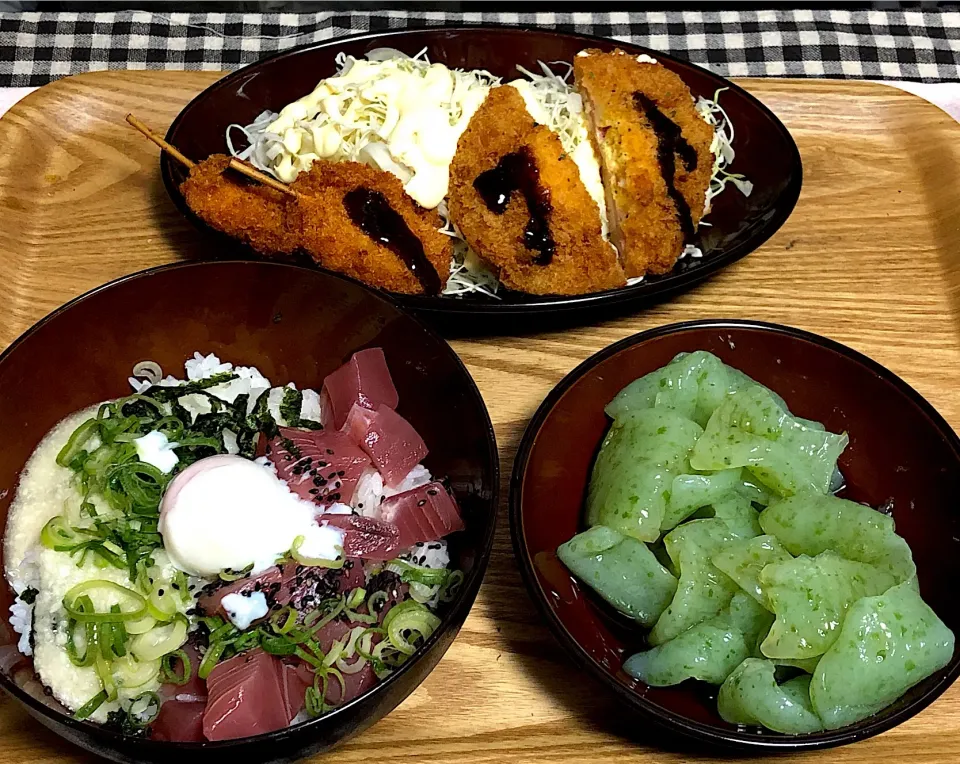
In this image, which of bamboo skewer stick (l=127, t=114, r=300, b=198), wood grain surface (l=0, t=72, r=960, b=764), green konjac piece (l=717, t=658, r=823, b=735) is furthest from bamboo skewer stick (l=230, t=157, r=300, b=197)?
green konjac piece (l=717, t=658, r=823, b=735)

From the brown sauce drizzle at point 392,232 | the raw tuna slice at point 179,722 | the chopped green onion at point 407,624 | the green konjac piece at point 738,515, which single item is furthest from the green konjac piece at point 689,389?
the raw tuna slice at point 179,722

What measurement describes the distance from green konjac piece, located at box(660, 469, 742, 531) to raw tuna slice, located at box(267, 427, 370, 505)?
0.55 m

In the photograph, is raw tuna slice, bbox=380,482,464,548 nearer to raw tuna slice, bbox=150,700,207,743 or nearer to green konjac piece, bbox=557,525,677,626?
green konjac piece, bbox=557,525,677,626

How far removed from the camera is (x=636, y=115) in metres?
2.24

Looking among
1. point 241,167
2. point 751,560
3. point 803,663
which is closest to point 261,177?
point 241,167

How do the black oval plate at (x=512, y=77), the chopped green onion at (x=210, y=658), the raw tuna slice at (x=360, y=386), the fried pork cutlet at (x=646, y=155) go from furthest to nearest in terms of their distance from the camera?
the fried pork cutlet at (x=646, y=155) → the black oval plate at (x=512, y=77) → the raw tuna slice at (x=360, y=386) → the chopped green onion at (x=210, y=658)

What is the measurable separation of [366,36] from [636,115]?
812 millimetres

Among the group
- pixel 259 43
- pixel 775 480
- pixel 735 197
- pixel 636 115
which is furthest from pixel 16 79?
pixel 775 480

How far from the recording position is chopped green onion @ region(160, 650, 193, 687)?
1444mm

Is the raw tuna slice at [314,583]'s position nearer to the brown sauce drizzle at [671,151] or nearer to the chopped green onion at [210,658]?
the chopped green onion at [210,658]

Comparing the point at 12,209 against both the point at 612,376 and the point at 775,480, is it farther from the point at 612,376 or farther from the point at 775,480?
the point at 775,480

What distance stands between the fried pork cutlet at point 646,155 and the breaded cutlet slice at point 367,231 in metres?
0.44

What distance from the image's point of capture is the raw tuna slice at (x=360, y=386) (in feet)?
5.70

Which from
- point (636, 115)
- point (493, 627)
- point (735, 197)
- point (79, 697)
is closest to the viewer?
point (79, 697)
